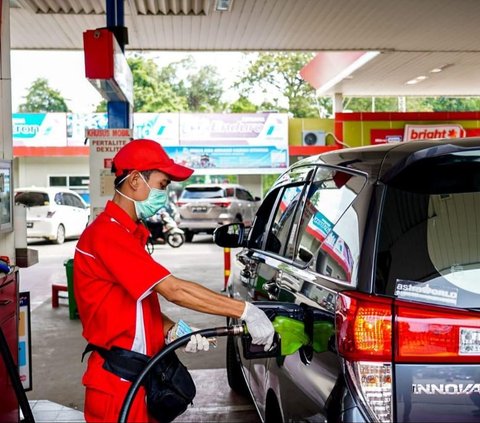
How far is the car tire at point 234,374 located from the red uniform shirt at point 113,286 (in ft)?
8.92

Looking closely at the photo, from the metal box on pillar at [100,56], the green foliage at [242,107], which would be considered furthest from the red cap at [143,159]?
the green foliage at [242,107]

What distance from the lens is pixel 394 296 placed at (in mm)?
2283

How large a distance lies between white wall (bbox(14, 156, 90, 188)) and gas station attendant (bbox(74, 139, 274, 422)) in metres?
24.8

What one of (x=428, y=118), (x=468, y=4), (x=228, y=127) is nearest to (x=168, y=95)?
(x=228, y=127)

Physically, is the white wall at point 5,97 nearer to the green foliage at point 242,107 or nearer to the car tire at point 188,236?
the car tire at point 188,236

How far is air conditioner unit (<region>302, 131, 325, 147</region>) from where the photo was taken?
960 inches

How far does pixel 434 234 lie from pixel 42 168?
85.2 feet

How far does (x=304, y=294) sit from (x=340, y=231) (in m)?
0.34

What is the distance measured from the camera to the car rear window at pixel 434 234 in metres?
2.29

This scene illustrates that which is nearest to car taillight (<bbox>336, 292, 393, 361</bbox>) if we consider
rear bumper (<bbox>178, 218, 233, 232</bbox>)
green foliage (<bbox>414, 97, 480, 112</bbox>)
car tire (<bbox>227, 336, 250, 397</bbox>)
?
car tire (<bbox>227, 336, 250, 397</bbox>)

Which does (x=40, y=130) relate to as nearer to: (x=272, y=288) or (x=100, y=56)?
(x=100, y=56)

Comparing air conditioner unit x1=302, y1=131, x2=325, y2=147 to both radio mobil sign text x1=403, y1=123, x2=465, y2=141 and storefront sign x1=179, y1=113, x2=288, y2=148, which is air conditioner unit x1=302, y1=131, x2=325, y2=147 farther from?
radio mobil sign text x1=403, y1=123, x2=465, y2=141

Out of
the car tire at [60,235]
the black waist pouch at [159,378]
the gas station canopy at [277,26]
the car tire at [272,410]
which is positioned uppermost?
the gas station canopy at [277,26]

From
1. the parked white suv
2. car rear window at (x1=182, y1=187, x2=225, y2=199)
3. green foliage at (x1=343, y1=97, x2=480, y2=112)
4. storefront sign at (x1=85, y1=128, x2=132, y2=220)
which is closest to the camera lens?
storefront sign at (x1=85, y1=128, x2=132, y2=220)
